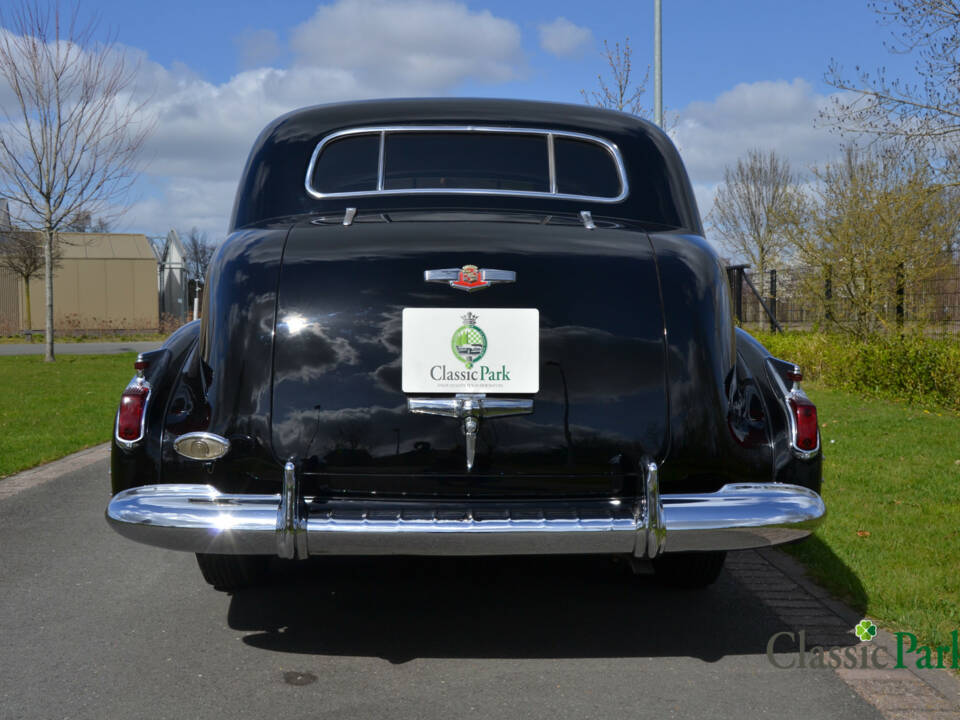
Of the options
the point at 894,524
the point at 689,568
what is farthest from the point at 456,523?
the point at 894,524

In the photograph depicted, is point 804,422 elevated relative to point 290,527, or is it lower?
elevated

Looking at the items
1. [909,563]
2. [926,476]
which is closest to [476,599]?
[909,563]

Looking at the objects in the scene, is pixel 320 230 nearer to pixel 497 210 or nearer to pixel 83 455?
pixel 497 210

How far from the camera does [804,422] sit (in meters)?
3.34

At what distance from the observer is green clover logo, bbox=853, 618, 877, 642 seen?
364cm

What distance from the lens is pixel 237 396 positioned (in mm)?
3152

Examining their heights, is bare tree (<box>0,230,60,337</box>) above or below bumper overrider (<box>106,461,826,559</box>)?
above

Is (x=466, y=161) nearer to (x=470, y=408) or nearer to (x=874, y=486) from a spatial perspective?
(x=470, y=408)

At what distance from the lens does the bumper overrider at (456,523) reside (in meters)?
2.94

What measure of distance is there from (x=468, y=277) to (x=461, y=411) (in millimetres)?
434

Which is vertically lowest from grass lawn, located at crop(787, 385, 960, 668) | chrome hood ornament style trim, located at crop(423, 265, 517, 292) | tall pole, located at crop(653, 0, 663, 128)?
grass lawn, located at crop(787, 385, 960, 668)

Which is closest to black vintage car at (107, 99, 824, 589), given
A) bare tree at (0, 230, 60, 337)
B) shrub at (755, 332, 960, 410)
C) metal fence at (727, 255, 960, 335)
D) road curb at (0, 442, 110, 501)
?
road curb at (0, 442, 110, 501)

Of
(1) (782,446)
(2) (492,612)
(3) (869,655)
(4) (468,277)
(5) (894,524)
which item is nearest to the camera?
(4) (468,277)

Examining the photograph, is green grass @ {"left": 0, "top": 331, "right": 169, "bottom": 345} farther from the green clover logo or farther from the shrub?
the green clover logo
